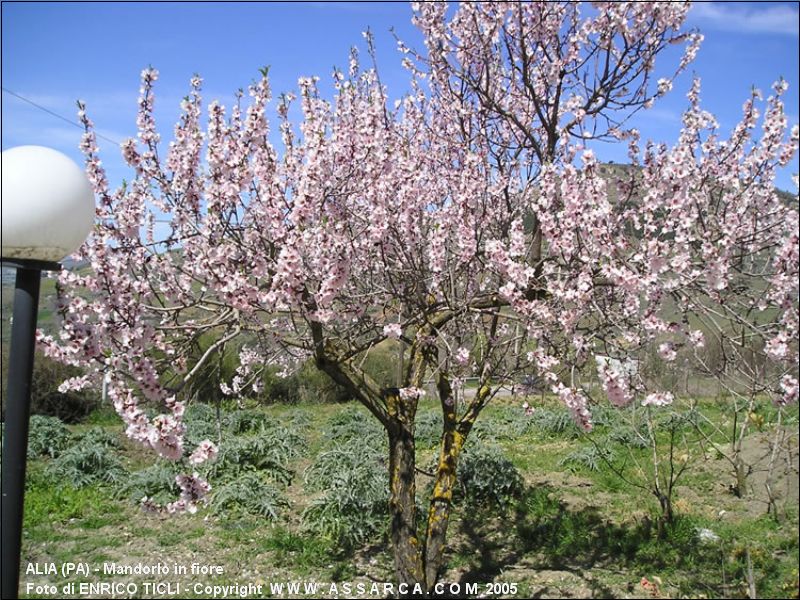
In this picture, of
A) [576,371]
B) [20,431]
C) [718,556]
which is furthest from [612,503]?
[20,431]

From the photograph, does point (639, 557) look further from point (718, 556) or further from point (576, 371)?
point (576, 371)

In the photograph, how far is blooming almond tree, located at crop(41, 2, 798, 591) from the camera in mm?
2969

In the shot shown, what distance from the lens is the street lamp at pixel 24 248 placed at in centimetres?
250

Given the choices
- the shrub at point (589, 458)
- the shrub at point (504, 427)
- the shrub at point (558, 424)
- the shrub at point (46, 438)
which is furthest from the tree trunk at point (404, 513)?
the shrub at point (46, 438)

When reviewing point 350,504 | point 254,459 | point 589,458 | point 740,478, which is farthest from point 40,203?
point 589,458

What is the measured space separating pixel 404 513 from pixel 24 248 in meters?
2.42

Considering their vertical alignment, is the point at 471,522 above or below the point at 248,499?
below

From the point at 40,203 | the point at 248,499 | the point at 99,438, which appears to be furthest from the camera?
the point at 99,438

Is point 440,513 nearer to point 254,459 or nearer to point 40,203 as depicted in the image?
point 40,203

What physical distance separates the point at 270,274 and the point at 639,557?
3147mm

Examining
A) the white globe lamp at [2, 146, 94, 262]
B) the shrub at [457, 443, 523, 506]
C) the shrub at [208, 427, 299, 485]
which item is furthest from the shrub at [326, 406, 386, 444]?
the white globe lamp at [2, 146, 94, 262]

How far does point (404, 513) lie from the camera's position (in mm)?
3764

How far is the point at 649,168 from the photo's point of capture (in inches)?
145

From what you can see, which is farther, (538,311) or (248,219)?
(248,219)
